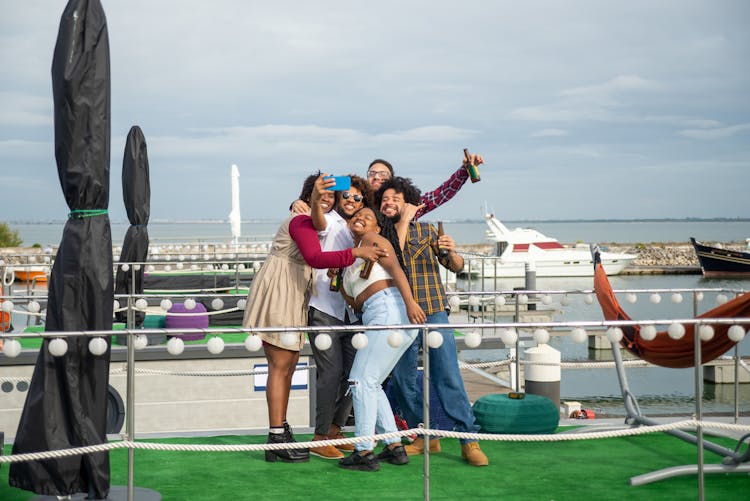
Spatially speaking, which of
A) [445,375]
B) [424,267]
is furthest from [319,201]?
[445,375]

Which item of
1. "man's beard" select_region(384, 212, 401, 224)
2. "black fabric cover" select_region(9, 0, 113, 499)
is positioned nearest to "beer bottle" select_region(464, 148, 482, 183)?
"man's beard" select_region(384, 212, 401, 224)

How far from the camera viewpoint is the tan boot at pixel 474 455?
15.2ft

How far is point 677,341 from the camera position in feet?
15.0

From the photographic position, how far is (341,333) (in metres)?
4.65

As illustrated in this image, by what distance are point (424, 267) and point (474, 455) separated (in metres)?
1.15

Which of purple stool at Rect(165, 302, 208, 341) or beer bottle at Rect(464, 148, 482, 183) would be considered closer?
beer bottle at Rect(464, 148, 482, 183)

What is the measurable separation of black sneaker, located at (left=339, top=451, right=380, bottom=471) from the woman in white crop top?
26mm

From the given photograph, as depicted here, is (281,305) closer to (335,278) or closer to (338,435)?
(335,278)

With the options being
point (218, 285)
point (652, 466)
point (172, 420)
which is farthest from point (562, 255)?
point (652, 466)

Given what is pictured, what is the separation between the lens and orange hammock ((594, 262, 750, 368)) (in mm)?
4348

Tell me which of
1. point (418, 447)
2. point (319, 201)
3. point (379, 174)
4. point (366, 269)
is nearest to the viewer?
point (319, 201)

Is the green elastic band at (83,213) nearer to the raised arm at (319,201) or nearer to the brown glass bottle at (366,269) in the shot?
the raised arm at (319,201)

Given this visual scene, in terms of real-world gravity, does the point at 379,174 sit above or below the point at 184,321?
above

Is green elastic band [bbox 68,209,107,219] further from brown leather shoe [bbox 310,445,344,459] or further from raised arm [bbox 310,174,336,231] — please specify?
brown leather shoe [bbox 310,445,344,459]
